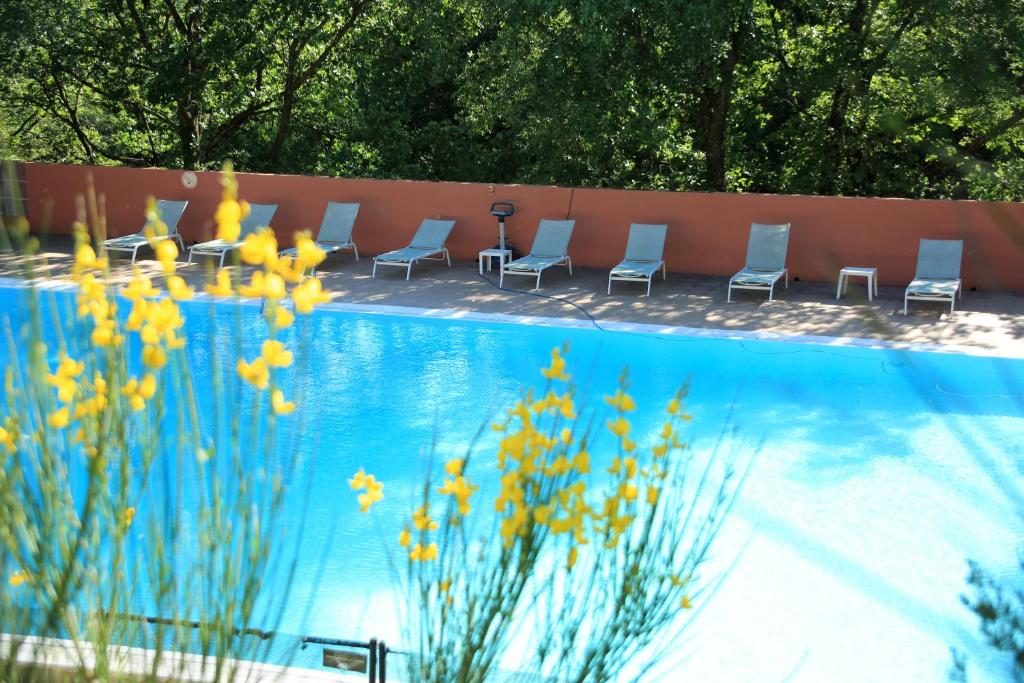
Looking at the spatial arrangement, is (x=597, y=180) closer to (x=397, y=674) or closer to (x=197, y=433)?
(x=397, y=674)

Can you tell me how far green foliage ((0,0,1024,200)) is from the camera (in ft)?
42.0

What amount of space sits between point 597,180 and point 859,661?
1045 centimetres

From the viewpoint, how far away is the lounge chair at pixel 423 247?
37.9 ft

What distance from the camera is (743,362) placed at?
8961 millimetres

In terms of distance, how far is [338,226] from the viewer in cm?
1237

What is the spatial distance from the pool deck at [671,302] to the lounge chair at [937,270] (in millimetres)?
162

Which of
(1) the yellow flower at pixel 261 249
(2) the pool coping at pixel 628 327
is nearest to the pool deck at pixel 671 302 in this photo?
(2) the pool coping at pixel 628 327

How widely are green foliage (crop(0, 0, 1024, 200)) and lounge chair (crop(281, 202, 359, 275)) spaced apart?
A: 2489mm

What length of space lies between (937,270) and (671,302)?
2573 millimetres

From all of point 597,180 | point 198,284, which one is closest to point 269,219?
point 198,284

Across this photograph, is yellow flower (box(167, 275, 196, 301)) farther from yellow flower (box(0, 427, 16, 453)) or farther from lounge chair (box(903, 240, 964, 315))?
lounge chair (box(903, 240, 964, 315))

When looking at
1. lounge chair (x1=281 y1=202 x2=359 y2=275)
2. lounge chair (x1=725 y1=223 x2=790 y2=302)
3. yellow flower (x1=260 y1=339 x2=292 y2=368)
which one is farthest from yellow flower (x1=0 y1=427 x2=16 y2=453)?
lounge chair (x1=281 y1=202 x2=359 y2=275)

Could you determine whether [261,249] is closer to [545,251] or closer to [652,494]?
[652,494]

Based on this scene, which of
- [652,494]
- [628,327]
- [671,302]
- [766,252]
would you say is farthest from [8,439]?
[766,252]
